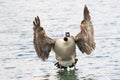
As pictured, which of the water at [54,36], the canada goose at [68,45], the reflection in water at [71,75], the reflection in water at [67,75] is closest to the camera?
the reflection in water at [71,75]

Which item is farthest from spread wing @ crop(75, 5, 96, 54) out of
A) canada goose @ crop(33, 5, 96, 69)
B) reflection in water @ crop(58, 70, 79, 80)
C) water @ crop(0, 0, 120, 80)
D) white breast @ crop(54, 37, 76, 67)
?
reflection in water @ crop(58, 70, 79, 80)

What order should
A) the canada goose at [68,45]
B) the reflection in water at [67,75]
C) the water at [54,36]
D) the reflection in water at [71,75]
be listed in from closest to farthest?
the reflection in water at [71,75] → the reflection in water at [67,75] → the water at [54,36] → the canada goose at [68,45]

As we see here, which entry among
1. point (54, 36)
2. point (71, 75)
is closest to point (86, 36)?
point (71, 75)

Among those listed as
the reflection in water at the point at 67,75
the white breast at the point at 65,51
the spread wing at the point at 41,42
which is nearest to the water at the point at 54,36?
the reflection in water at the point at 67,75

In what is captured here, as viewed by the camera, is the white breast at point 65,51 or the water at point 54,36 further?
the white breast at point 65,51

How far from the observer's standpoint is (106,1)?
33.5 metres

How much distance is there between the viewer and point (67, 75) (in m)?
19.1

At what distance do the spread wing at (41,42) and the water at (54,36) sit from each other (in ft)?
1.61

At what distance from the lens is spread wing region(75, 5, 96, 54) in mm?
19328

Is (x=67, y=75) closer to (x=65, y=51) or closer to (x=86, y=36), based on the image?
(x=65, y=51)

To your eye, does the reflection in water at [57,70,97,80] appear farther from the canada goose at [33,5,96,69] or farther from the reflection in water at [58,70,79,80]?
the canada goose at [33,5,96,69]

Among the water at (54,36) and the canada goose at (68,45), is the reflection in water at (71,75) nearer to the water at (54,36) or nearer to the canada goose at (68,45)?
the water at (54,36)

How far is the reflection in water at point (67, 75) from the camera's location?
18.6 meters

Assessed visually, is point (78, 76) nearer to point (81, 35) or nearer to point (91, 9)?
point (81, 35)
